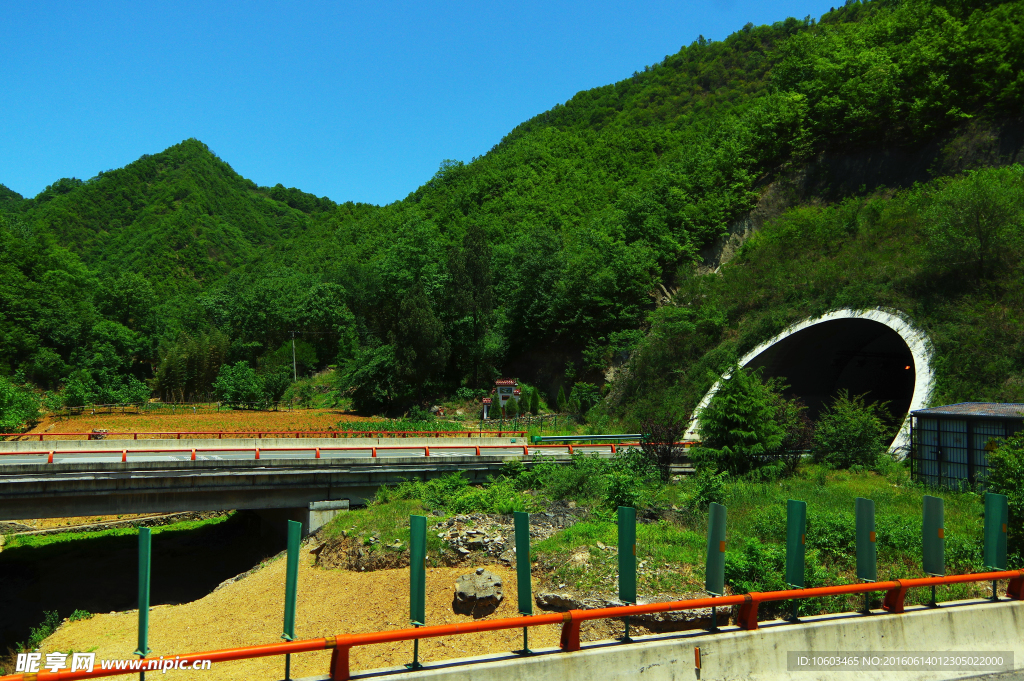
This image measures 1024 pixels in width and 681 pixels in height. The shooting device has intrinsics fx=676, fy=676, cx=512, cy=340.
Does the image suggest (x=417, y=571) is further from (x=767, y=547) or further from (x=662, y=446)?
(x=662, y=446)

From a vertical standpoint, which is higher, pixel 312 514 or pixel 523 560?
pixel 523 560

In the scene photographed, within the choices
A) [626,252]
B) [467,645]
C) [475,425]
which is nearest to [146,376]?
[475,425]

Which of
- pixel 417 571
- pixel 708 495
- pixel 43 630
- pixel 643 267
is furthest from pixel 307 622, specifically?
pixel 643 267

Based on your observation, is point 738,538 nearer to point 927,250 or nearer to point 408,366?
point 927,250

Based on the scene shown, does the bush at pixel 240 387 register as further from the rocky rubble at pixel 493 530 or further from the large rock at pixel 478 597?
the large rock at pixel 478 597

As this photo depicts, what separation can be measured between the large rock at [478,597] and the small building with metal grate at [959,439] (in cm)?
1493

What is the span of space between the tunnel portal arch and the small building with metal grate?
10.7 m

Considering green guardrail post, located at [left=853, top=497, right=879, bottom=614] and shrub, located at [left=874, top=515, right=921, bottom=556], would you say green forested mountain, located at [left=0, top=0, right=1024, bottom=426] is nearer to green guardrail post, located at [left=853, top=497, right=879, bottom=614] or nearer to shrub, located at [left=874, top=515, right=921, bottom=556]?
shrub, located at [left=874, top=515, right=921, bottom=556]

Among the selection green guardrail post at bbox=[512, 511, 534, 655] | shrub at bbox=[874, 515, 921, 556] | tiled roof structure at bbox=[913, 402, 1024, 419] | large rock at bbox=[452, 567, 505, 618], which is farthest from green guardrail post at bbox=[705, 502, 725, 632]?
tiled roof structure at bbox=[913, 402, 1024, 419]

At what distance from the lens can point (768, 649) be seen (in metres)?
8.48

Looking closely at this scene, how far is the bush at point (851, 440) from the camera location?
25.8 m

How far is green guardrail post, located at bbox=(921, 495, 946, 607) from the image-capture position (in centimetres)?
994

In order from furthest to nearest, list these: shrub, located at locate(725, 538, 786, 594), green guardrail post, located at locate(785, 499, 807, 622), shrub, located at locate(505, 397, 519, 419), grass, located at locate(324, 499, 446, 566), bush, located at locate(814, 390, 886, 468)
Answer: shrub, located at locate(505, 397, 519, 419), bush, located at locate(814, 390, 886, 468), grass, located at locate(324, 499, 446, 566), shrub, located at locate(725, 538, 786, 594), green guardrail post, located at locate(785, 499, 807, 622)

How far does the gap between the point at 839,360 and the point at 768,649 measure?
3400 centimetres
